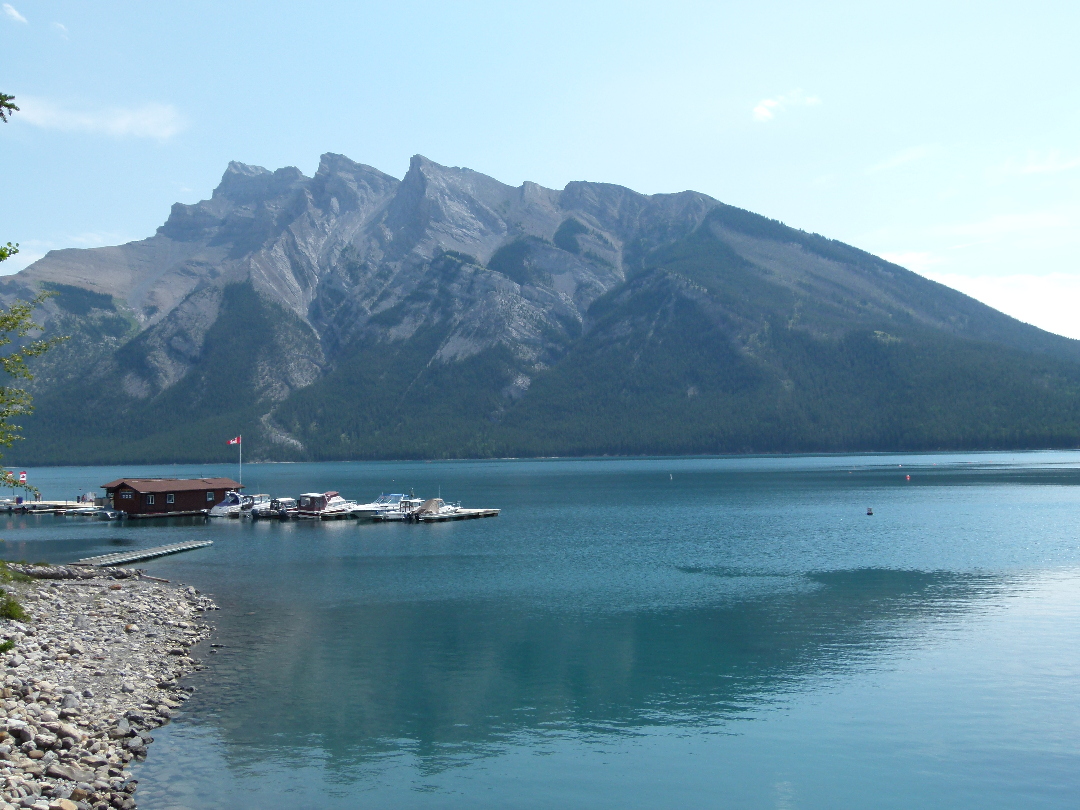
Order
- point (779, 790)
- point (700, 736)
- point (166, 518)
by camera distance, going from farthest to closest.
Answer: point (166, 518)
point (700, 736)
point (779, 790)

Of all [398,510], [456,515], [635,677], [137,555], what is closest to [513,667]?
[635,677]

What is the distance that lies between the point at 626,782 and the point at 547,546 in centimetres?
5440

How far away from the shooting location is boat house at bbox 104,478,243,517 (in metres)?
110

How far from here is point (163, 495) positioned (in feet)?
368

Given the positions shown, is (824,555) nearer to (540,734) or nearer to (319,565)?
(319,565)

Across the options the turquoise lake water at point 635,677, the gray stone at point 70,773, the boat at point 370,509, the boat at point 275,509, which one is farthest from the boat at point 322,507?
the gray stone at point 70,773

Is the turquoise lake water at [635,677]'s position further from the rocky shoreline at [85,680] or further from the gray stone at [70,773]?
the gray stone at [70,773]

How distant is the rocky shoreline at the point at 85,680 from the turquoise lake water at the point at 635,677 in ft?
3.88

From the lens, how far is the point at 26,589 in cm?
4625

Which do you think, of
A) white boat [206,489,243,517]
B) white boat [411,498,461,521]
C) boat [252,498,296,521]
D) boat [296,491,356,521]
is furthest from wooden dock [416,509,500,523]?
white boat [206,489,243,517]

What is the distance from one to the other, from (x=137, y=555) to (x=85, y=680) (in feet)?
139

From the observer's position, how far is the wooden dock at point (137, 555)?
65688mm

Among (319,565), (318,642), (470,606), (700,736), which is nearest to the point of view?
(700,736)

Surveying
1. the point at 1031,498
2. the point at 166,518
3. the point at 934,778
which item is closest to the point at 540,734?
the point at 934,778
